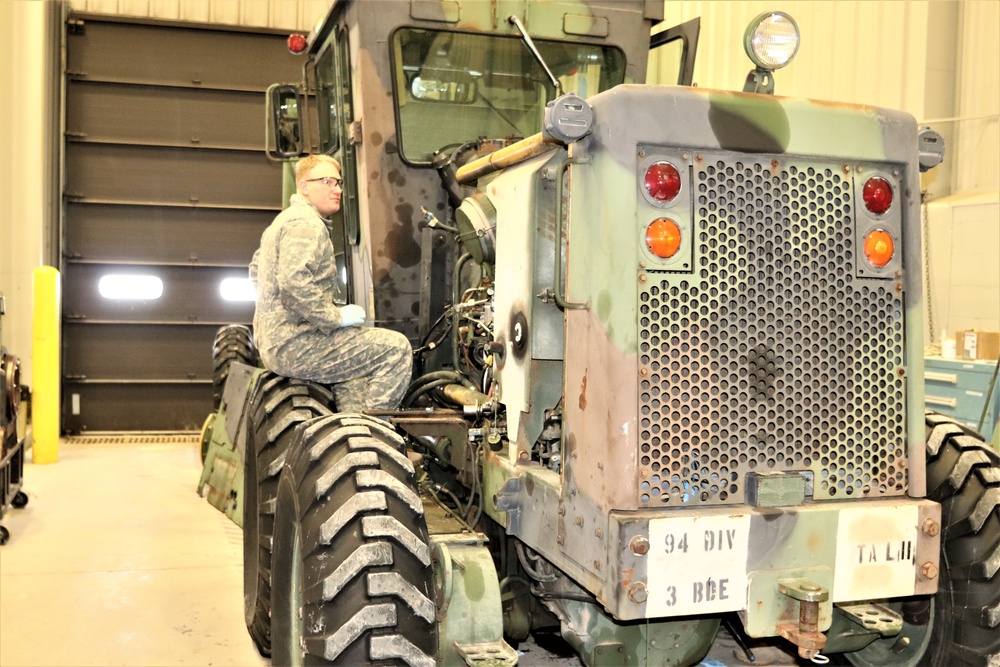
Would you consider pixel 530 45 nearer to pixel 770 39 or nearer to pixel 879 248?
pixel 770 39

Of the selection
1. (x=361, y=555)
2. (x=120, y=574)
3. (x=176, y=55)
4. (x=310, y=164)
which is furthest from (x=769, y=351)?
(x=176, y=55)

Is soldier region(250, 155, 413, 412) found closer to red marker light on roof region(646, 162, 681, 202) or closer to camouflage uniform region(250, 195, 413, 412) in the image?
camouflage uniform region(250, 195, 413, 412)

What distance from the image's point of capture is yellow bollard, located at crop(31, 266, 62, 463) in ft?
31.0

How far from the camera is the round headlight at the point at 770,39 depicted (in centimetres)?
320

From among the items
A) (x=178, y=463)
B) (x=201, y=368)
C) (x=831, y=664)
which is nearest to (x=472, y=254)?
(x=831, y=664)

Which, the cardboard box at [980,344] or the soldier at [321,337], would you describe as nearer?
the soldier at [321,337]

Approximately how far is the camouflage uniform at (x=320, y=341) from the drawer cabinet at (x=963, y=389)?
422 cm

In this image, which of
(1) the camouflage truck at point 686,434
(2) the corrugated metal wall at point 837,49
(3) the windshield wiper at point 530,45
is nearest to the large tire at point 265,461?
(1) the camouflage truck at point 686,434

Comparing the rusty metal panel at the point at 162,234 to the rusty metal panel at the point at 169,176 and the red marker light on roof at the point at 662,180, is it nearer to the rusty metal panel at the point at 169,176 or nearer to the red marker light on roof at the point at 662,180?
the rusty metal panel at the point at 169,176

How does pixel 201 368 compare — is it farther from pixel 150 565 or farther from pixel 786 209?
pixel 786 209

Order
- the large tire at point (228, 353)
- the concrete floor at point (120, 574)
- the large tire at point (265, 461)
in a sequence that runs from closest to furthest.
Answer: the large tire at point (265, 461) < the concrete floor at point (120, 574) < the large tire at point (228, 353)

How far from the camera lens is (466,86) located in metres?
4.97

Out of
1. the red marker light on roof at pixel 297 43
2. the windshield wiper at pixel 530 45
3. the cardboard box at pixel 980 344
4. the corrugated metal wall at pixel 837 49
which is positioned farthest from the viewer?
the corrugated metal wall at pixel 837 49

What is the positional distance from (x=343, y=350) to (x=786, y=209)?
2166 mm
